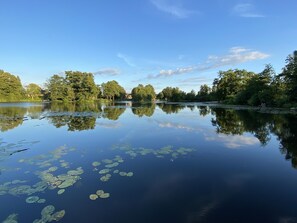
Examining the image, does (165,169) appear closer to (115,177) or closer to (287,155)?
(115,177)

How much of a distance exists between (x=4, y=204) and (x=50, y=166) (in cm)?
239

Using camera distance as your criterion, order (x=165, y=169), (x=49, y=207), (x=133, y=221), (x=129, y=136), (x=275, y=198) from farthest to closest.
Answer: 1. (x=129, y=136)
2. (x=165, y=169)
3. (x=275, y=198)
4. (x=49, y=207)
5. (x=133, y=221)

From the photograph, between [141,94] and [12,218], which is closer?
[12,218]

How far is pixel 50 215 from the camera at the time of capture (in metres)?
4.17

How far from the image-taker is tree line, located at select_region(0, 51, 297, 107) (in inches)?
1291

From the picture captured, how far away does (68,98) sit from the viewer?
7131 centimetres

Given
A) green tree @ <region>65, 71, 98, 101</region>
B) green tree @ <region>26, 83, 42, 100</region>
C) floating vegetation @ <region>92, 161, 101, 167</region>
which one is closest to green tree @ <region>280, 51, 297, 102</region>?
floating vegetation @ <region>92, 161, 101, 167</region>

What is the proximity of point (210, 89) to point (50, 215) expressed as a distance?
87.2m

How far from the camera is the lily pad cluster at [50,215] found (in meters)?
4.00

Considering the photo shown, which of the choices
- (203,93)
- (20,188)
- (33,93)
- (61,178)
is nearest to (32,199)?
(20,188)

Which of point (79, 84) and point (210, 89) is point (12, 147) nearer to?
point (79, 84)

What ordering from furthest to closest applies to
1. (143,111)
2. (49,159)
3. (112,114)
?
(143,111) → (112,114) → (49,159)

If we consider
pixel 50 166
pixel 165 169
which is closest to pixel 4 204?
pixel 50 166

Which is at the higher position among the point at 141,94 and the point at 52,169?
the point at 141,94
